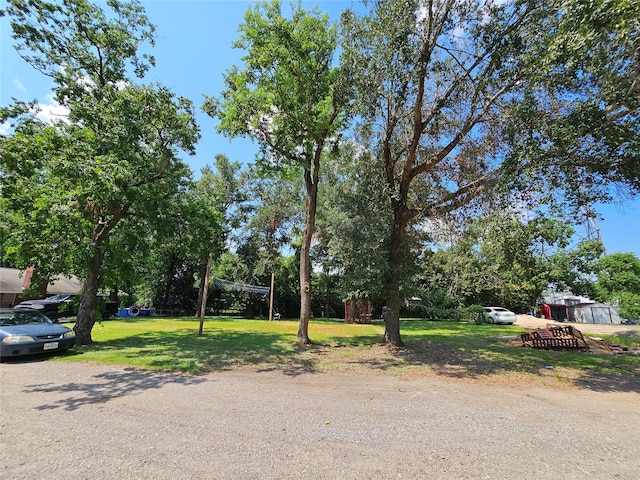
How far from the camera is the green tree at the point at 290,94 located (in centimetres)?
1023

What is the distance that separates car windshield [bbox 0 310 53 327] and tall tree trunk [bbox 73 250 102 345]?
115 cm

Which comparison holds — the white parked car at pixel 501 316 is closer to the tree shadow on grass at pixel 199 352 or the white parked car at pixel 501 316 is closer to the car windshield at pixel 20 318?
the tree shadow on grass at pixel 199 352

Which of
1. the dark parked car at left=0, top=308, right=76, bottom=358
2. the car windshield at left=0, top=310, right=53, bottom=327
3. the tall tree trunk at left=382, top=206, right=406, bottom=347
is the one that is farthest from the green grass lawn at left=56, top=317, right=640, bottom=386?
the car windshield at left=0, top=310, right=53, bottom=327

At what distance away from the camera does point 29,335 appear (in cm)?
830

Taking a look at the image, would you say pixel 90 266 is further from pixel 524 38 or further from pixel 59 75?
pixel 524 38

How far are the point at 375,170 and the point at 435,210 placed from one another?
9.17 feet

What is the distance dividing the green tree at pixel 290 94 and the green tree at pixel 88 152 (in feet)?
7.55

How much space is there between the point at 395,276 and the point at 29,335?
10555mm

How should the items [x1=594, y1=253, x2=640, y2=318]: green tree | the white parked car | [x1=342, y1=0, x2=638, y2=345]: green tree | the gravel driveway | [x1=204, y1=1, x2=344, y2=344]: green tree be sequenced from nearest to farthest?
the gravel driveway < [x1=342, y1=0, x2=638, y2=345]: green tree < [x1=204, y1=1, x2=344, y2=344]: green tree < the white parked car < [x1=594, y1=253, x2=640, y2=318]: green tree

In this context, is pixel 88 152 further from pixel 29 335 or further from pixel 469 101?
Result: pixel 469 101

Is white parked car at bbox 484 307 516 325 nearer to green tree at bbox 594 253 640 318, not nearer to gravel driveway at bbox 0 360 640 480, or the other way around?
green tree at bbox 594 253 640 318

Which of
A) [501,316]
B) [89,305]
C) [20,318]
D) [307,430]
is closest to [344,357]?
[307,430]

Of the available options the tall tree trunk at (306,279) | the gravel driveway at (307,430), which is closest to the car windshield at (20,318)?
the gravel driveway at (307,430)

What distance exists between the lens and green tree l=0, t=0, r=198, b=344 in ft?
31.4
